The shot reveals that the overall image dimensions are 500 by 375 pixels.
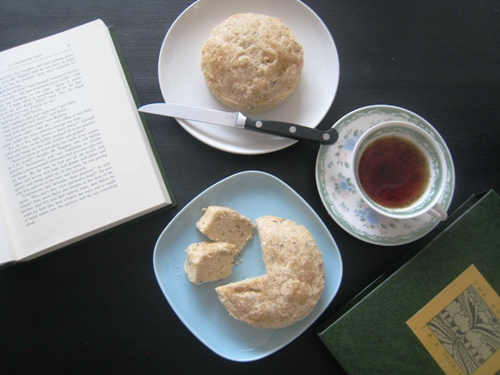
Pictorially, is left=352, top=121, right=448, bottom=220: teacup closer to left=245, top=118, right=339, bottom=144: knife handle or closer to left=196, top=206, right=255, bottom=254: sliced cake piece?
left=245, top=118, right=339, bottom=144: knife handle

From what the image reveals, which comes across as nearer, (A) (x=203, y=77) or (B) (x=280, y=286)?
(B) (x=280, y=286)

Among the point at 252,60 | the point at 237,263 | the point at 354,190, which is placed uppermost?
the point at 252,60

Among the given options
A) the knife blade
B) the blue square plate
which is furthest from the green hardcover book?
the knife blade

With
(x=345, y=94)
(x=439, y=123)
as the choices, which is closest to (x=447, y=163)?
(x=439, y=123)

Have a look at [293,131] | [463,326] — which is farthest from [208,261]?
[463,326]

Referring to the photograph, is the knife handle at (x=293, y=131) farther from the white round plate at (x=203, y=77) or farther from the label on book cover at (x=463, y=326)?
the label on book cover at (x=463, y=326)

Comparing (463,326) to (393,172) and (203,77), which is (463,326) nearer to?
(393,172)

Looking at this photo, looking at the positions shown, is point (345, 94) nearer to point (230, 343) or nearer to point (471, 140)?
point (471, 140)

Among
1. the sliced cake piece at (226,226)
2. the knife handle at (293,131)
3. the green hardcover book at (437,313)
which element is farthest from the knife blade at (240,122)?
the green hardcover book at (437,313)
